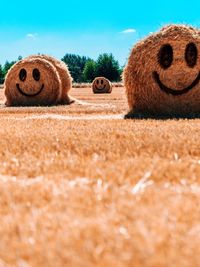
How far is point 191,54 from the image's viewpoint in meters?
12.4

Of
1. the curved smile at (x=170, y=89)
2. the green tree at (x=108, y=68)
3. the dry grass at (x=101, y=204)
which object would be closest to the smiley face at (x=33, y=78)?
the curved smile at (x=170, y=89)

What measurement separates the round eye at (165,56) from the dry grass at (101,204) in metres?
6.68

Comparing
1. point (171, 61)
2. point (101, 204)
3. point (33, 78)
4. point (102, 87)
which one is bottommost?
point (102, 87)

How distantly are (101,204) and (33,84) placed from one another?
17.2 metres

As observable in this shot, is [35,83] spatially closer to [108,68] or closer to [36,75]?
[36,75]

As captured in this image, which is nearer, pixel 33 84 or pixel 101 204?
pixel 101 204

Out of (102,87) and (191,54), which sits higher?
(191,54)

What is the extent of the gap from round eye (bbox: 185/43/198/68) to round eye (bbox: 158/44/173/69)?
0.39 m

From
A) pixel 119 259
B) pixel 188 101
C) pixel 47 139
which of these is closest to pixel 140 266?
pixel 119 259

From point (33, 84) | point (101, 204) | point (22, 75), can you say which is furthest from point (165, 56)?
point (101, 204)

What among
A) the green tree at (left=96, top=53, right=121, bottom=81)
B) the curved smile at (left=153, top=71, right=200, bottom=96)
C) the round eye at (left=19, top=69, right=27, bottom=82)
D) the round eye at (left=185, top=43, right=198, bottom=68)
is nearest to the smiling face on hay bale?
the round eye at (left=19, top=69, right=27, bottom=82)

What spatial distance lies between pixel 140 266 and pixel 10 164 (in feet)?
9.57

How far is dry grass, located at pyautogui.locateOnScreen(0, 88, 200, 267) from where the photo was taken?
2598 mm

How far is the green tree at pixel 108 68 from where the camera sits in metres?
90.5
